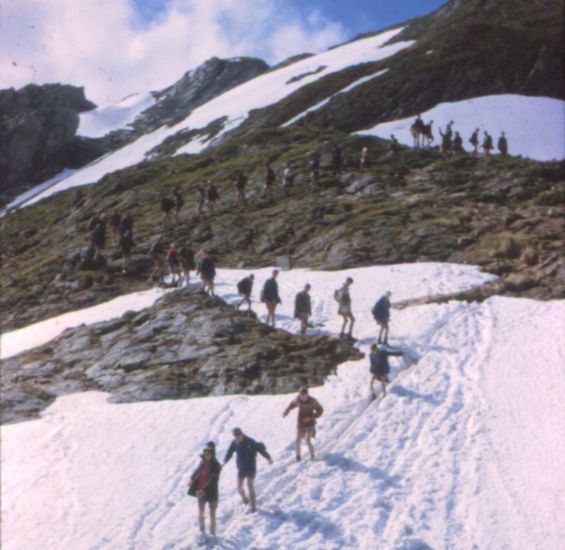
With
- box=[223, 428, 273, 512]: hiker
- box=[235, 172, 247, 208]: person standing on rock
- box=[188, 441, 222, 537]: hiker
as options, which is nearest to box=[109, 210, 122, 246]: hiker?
box=[235, 172, 247, 208]: person standing on rock

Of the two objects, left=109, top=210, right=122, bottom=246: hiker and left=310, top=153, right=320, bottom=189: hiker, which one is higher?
left=310, top=153, right=320, bottom=189: hiker

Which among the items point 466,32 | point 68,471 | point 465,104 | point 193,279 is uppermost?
point 466,32

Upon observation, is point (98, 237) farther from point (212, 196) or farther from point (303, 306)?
point (303, 306)

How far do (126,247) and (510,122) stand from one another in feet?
121

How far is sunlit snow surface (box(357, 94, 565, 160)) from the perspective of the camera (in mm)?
52031

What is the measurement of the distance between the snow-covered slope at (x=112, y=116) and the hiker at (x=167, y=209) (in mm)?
113860

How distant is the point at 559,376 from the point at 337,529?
9.87 metres

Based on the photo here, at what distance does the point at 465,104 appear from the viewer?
6259cm

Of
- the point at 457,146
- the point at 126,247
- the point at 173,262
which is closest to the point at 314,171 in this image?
the point at 457,146

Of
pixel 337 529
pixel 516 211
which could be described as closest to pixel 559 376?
pixel 337 529

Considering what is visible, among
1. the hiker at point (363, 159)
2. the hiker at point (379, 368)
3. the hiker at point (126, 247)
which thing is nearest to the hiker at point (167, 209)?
the hiker at point (126, 247)

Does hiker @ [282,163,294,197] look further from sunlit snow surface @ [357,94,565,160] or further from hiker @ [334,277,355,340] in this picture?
hiker @ [334,277,355,340]

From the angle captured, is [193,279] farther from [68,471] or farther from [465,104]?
[465,104]

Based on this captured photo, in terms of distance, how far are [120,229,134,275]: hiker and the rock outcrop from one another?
23.3 feet
